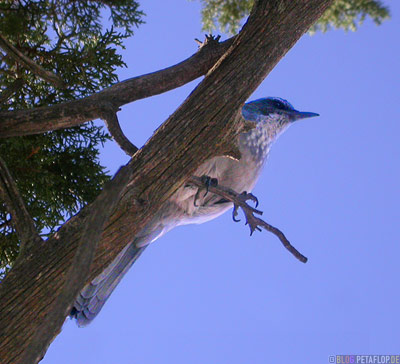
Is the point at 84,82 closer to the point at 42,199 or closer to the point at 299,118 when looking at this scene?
the point at 42,199

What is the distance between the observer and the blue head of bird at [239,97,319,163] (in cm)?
304

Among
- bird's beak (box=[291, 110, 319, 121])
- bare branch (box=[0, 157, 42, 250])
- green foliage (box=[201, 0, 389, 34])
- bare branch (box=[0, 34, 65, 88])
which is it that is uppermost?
green foliage (box=[201, 0, 389, 34])

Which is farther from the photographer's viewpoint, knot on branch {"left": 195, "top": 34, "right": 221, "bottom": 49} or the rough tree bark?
knot on branch {"left": 195, "top": 34, "right": 221, "bottom": 49}

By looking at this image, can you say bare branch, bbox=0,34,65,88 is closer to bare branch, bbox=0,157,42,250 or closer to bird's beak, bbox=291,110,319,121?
bare branch, bbox=0,157,42,250

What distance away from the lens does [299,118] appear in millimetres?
3404

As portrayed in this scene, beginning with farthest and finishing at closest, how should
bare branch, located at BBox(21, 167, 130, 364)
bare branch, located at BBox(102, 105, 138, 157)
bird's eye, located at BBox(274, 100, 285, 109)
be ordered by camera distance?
bird's eye, located at BBox(274, 100, 285, 109), bare branch, located at BBox(102, 105, 138, 157), bare branch, located at BBox(21, 167, 130, 364)

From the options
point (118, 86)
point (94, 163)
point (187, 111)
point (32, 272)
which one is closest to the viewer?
point (32, 272)

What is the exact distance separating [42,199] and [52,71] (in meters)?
0.63

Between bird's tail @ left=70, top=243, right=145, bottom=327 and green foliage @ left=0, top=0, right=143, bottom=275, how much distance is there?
1.59 ft

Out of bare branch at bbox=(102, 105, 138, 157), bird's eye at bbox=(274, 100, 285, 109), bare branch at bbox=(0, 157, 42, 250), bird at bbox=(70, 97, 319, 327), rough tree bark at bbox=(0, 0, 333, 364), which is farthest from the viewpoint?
bird's eye at bbox=(274, 100, 285, 109)

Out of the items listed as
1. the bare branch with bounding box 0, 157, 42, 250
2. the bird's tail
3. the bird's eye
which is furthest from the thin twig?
the bird's eye

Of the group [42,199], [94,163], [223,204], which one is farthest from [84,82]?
[223,204]

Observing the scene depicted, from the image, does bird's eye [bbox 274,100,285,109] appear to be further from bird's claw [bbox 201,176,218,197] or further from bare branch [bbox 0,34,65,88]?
bare branch [bbox 0,34,65,88]

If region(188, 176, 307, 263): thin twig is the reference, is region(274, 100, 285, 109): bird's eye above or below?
above
